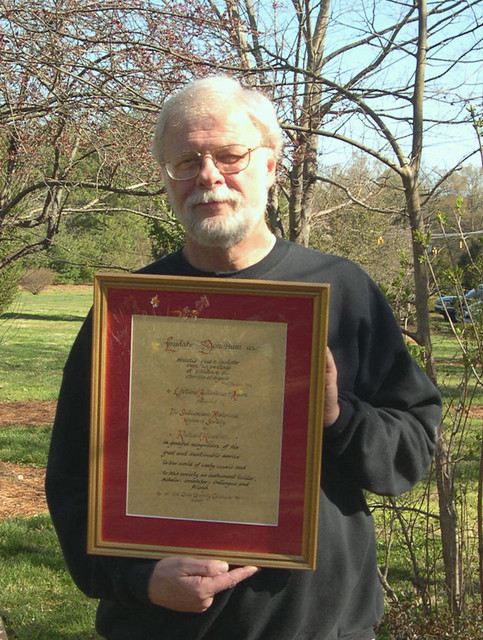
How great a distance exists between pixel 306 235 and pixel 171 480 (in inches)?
158

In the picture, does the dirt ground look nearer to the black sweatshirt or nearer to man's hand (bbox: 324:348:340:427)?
the black sweatshirt

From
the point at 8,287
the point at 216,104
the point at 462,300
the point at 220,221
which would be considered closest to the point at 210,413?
the point at 220,221

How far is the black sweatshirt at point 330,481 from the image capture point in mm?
1951

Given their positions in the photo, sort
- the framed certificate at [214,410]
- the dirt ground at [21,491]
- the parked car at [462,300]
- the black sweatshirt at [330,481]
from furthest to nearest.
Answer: the dirt ground at [21,491]
the parked car at [462,300]
the black sweatshirt at [330,481]
the framed certificate at [214,410]

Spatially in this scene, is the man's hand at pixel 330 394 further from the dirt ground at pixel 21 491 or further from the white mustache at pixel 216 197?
the dirt ground at pixel 21 491

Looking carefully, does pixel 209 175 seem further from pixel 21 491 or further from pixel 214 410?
pixel 21 491

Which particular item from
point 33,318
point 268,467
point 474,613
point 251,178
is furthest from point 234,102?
point 33,318

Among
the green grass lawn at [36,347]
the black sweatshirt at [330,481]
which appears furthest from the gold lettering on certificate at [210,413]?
the green grass lawn at [36,347]

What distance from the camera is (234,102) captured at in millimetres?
2109

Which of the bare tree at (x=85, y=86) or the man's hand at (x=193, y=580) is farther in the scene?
the bare tree at (x=85, y=86)

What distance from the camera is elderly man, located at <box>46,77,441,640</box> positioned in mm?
1956

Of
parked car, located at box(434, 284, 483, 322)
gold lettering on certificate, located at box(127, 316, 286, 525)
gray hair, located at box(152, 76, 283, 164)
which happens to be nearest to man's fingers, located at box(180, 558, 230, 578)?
gold lettering on certificate, located at box(127, 316, 286, 525)

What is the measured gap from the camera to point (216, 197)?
2025 mm

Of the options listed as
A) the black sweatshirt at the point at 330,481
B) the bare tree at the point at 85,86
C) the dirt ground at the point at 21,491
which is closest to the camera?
the black sweatshirt at the point at 330,481
